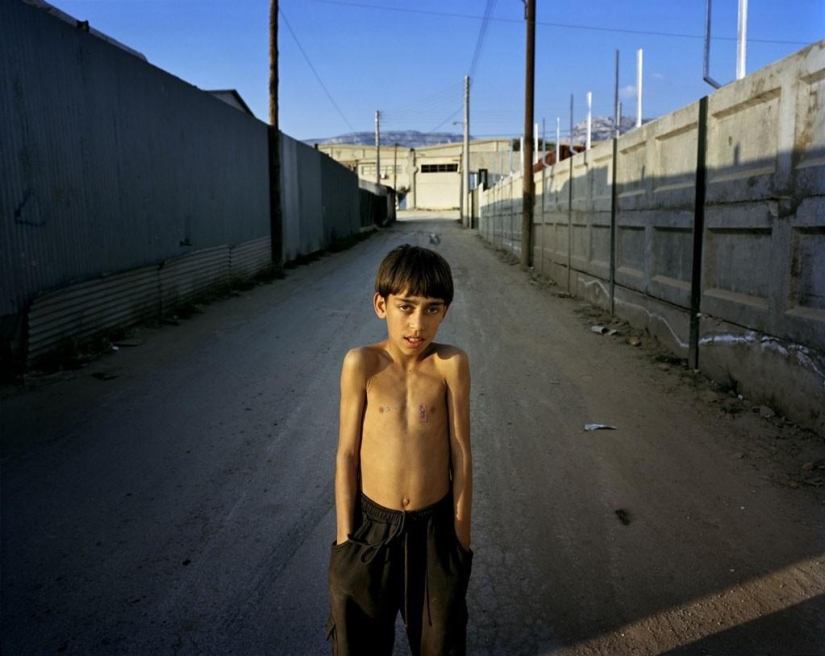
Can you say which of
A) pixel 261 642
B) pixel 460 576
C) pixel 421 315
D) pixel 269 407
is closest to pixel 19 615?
pixel 261 642

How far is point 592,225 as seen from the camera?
10.1m

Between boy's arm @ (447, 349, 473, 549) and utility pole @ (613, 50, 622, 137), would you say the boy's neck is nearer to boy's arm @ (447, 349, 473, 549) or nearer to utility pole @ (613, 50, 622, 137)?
boy's arm @ (447, 349, 473, 549)

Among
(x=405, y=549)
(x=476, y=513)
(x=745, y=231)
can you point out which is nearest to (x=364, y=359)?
(x=405, y=549)

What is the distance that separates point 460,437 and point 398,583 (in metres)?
0.42

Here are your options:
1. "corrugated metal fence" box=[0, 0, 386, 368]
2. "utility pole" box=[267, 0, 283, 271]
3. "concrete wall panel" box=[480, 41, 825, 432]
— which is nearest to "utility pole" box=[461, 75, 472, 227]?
"utility pole" box=[267, 0, 283, 271]

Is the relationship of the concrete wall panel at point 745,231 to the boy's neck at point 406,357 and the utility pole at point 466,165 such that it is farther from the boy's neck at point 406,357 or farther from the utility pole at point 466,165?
the utility pole at point 466,165

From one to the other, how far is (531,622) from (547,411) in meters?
2.59

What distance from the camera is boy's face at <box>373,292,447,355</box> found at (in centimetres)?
179

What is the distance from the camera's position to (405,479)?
187cm

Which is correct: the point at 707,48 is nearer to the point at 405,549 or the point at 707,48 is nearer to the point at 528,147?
the point at 405,549

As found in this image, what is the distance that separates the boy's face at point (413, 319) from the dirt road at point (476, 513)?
1.15 metres

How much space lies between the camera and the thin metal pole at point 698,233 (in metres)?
5.76

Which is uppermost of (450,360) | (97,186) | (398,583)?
(97,186)

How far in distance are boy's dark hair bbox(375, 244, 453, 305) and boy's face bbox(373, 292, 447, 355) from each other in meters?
0.02
